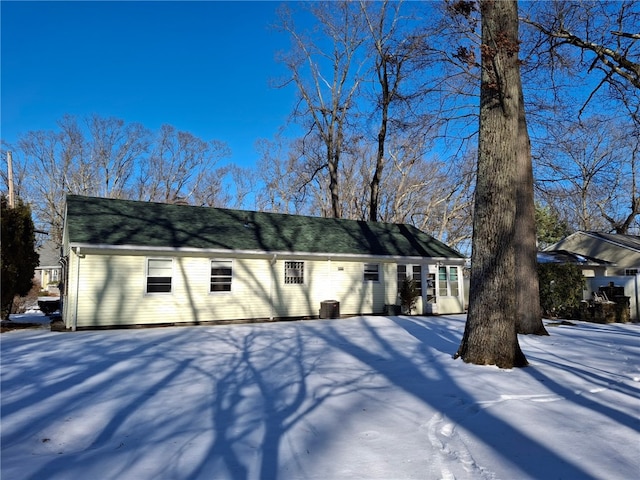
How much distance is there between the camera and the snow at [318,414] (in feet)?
11.5

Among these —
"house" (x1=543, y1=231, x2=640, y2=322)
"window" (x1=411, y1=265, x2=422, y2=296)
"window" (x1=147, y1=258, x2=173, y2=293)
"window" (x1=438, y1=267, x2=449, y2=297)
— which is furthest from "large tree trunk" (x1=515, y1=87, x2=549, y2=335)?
"house" (x1=543, y1=231, x2=640, y2=322)

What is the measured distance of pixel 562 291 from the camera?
15961 millimetres

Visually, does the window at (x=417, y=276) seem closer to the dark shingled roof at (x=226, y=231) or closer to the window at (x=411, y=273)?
the window at (x=411, y=273)

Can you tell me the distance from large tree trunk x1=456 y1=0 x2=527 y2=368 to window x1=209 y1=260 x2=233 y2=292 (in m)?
9.33

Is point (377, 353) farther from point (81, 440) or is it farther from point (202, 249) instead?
point (202, 249)

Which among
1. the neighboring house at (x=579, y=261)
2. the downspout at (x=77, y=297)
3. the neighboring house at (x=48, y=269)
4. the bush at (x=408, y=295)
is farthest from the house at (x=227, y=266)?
the neighboring house at (x=48, y=269)

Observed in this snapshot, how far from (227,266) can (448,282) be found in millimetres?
9948

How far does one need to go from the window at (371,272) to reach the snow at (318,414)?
885 centimetres

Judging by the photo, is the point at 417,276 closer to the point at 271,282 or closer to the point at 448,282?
the point at 448,282

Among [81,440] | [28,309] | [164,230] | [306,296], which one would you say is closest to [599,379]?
[81,440]

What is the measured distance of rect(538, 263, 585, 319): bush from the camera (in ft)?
52.2

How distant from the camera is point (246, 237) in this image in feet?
51.7

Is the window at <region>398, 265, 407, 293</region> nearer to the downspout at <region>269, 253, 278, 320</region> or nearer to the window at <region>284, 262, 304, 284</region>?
the window at <region>284, 262, 304, 284</region>

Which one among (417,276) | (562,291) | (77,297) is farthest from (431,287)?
(77,297)
